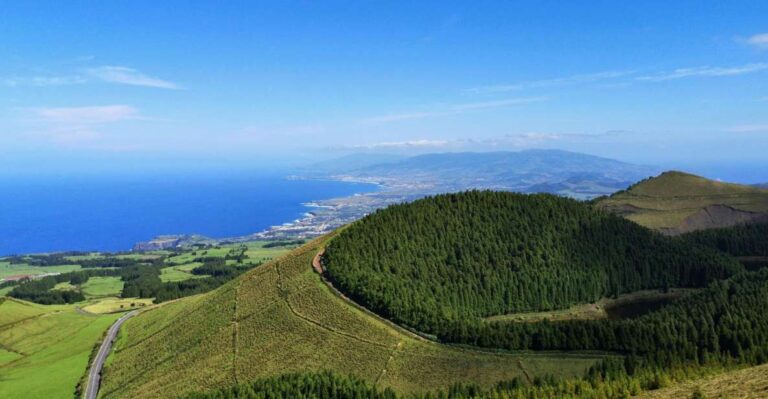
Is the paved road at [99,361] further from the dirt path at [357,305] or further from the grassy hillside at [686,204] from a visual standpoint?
the grassy hillside at [686,204]

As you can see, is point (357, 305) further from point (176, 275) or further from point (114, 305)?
point (176, 275)

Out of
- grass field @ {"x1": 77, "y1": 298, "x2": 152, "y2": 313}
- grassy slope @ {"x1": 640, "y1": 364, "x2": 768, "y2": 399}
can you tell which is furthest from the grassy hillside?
grass field @ {"x1": 77, "y1": 298, "x2": 152, "y2": 313}

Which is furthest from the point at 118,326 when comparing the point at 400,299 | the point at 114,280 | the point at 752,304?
the point at 752,304

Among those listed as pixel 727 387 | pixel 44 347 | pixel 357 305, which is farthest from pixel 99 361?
pixel 727 387

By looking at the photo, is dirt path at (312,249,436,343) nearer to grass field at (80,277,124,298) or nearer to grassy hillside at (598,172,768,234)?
grass field at (80,277,124,298)

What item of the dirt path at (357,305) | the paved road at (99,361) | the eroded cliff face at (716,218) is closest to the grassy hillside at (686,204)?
the eroded cliff face at (716,218)

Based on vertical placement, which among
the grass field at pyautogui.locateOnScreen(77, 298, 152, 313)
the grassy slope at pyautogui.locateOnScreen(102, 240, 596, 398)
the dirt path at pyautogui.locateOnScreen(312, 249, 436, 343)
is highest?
the dirt path at pyautogui.locateOnScreen(312, 249, 436, 343)

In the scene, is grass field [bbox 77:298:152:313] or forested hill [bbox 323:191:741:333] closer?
forested hill [bbox 323:191:741:333]
